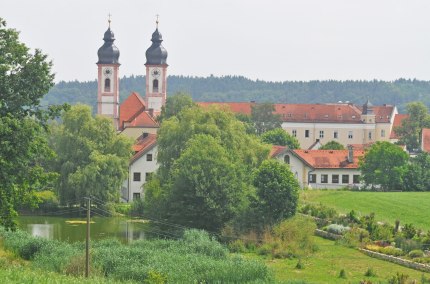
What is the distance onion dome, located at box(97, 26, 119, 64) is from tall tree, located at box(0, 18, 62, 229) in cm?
6715

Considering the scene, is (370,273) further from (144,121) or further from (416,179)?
(144,121)

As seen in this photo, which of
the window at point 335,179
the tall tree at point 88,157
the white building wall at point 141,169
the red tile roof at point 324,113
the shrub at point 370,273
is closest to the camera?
the shrub at point 370,273

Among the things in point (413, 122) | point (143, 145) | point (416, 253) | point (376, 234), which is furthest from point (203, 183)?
point (413, 122)

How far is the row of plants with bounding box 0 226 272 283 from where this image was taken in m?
33.2

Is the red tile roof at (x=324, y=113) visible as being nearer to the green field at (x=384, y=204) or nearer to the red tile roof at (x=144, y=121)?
the red tile roof at (x=144, y=121)

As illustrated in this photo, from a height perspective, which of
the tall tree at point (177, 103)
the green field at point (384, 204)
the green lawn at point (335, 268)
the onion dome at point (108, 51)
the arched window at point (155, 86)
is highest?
the onion dome at point (108, 51)

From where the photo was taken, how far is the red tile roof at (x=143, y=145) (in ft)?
236

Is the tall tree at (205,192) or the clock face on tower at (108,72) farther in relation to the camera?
the clock face on tower at (108,72)

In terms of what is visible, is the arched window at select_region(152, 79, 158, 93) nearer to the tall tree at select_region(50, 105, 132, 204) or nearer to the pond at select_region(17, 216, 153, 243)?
the tall tree at select_region(50, 105, 132, 204)

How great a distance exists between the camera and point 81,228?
55969 millimetres

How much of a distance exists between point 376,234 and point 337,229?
110 inches

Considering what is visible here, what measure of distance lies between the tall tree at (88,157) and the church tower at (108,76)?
31.1 metres

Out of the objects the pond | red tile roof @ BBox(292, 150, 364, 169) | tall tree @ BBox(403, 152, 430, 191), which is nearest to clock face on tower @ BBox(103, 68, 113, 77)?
red tile roof @ BBox(292, 150, 364, 169)

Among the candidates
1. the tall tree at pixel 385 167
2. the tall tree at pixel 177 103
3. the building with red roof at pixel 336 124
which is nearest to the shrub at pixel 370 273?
the tall tree at pixel 385 167
